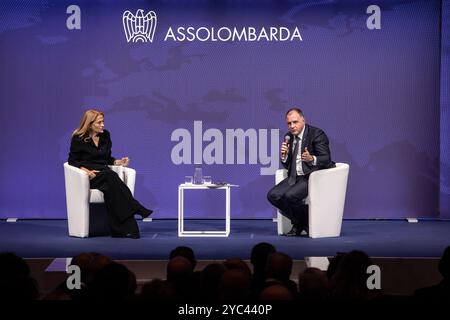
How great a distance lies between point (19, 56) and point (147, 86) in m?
1.42

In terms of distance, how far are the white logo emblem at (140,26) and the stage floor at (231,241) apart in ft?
6.51

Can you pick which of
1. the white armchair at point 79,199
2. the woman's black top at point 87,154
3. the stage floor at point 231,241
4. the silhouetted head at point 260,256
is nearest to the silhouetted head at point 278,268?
the silhouetted head at point 260,256

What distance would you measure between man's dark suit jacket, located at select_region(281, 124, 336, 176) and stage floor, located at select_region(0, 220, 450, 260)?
661 millimetres

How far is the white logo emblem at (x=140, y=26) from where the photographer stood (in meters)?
9.80

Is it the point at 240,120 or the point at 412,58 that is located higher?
the point at 412,58

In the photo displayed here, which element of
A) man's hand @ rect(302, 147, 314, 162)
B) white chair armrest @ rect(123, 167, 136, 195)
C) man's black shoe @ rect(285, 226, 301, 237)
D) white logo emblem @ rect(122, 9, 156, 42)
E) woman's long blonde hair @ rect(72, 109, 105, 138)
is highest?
white logo emblem @ rect(122, 9, 156, 42)

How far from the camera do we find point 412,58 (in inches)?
385

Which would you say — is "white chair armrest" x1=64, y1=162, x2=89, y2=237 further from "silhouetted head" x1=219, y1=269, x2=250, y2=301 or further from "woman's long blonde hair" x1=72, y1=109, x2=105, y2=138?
"silhouetted head" x1=219, y1=269, x2=250, y2=301

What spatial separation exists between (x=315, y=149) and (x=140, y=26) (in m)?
2.63

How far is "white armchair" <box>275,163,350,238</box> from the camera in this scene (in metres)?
8.19

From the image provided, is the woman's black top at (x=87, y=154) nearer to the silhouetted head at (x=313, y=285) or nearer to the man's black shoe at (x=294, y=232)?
the man's black shoe at (x=294, y=232)

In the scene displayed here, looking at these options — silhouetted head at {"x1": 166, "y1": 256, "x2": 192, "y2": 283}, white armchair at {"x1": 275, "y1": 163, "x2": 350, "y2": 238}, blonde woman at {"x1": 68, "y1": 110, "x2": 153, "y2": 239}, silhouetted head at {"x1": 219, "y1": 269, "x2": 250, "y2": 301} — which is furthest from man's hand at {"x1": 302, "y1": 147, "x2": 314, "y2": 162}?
silhouetted head at {"x1": 219, "y1": 269, "x2": 250, "y2": 301}
